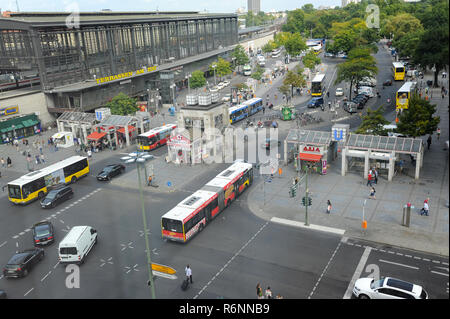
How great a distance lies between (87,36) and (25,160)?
3285 centimetres

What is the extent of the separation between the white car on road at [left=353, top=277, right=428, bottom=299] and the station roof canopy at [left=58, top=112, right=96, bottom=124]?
166 feet

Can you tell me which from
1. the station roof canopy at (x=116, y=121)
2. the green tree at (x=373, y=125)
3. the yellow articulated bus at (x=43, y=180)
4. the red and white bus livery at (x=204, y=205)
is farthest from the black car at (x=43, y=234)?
the green tree at (x=373, y=125)

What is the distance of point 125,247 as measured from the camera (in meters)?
32.7

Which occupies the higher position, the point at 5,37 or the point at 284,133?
the point at 5,37

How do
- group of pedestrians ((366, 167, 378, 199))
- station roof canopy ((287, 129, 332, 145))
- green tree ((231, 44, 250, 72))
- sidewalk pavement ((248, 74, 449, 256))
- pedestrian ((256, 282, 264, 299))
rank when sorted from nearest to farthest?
pedestrian ((256, 282, 264, 299)) < sidewalk pavement ((248, 74, 449, 256)) < group of pedestrians ((366, 167, 378, 199)) < station roof canopy ((287, 129, 332, 145)) < green tree ((231, 44, 250, 72))

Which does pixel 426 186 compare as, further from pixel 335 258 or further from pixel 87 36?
pixel 87 36

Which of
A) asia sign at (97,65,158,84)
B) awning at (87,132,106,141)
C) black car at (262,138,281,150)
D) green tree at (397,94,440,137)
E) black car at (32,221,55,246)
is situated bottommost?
black car at (262,138,281,150)

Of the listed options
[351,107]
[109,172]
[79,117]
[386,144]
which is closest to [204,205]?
[109,172]

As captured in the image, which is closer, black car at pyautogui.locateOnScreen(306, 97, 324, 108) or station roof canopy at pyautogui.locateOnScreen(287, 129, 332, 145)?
station roof canopy at pyautogui.locateOnScreen(287, 129, 332, 145)

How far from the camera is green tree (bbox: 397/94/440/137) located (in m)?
46.8

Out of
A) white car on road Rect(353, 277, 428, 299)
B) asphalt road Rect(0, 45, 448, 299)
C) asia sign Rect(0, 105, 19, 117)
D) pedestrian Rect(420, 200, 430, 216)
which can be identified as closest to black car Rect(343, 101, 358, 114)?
pedestrian Rect(420, 200, 430, 216)

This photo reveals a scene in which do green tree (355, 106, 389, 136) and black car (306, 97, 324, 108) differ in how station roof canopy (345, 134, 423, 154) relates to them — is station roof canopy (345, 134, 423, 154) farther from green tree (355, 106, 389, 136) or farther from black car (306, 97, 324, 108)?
black car (306, 97, 324, 108)

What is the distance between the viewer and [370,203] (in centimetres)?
3822
